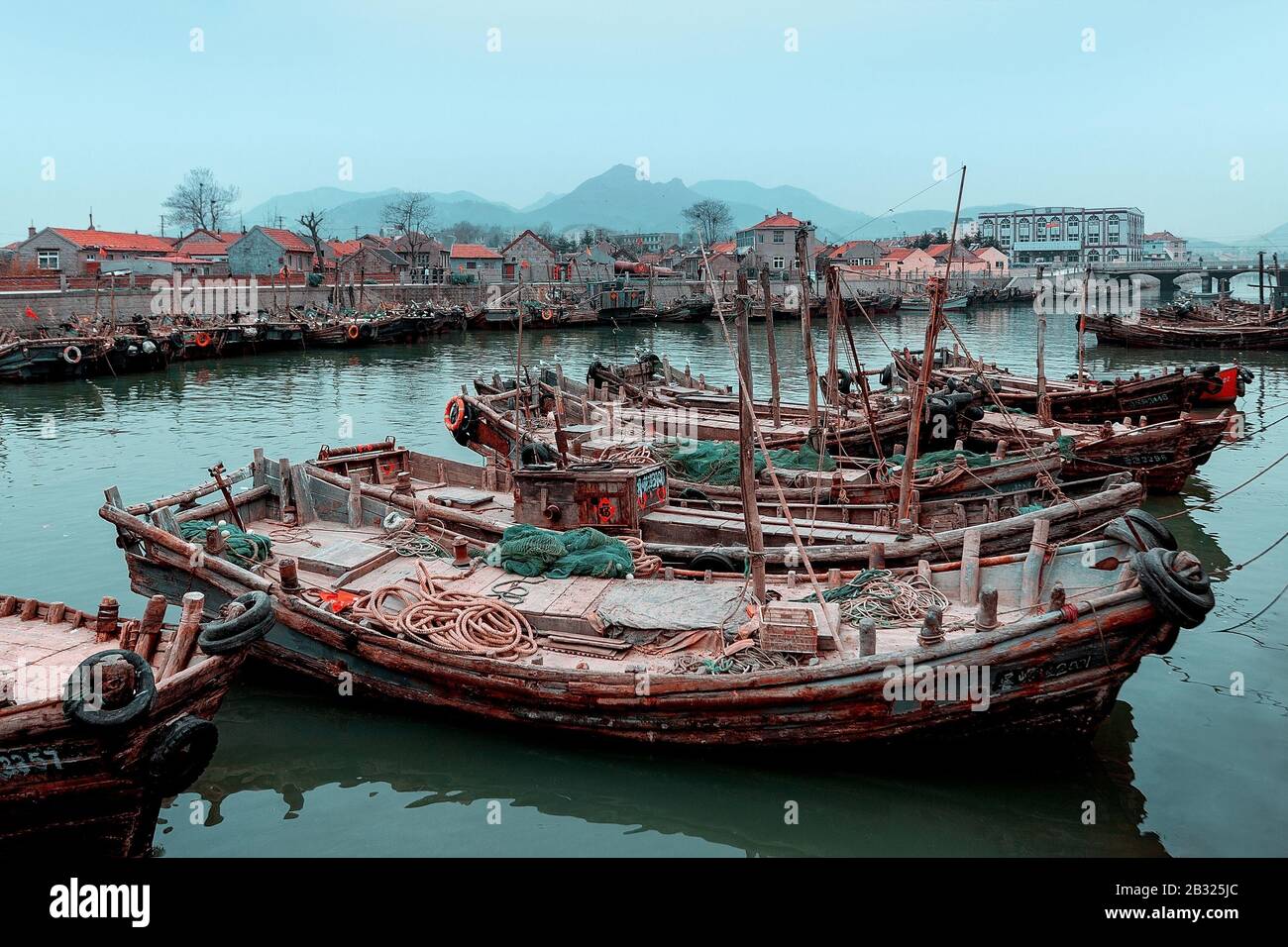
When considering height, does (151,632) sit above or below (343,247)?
below

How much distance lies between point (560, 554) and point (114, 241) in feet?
247

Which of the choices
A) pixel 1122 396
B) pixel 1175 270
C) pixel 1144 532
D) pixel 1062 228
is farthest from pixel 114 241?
pixel 1062 228

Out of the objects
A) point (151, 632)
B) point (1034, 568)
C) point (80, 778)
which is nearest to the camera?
point (80, 778)

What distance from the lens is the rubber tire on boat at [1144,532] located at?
837 centimetres

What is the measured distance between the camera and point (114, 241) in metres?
72.7

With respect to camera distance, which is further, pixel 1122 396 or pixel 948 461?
pixel 1122 396

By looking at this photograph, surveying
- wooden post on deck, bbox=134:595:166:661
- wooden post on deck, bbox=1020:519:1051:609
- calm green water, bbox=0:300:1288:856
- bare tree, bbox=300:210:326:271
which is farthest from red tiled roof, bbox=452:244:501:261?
wooden post on deck, bbox=134:595:166:661

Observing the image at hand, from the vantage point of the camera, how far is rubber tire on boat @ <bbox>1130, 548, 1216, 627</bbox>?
721cm

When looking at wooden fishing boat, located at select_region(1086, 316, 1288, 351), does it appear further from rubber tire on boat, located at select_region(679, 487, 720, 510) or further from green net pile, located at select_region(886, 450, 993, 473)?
rubber tire on boat, located at select_region(679, 487, 720, 510)

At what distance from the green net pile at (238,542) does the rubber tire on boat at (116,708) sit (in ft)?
15.8

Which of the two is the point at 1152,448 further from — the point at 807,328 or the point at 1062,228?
the point at 1062,228

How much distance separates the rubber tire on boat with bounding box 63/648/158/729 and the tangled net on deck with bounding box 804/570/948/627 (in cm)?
607

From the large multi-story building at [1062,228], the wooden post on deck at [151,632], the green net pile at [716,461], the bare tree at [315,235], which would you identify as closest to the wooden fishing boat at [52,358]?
the green net pile at [716,461]
